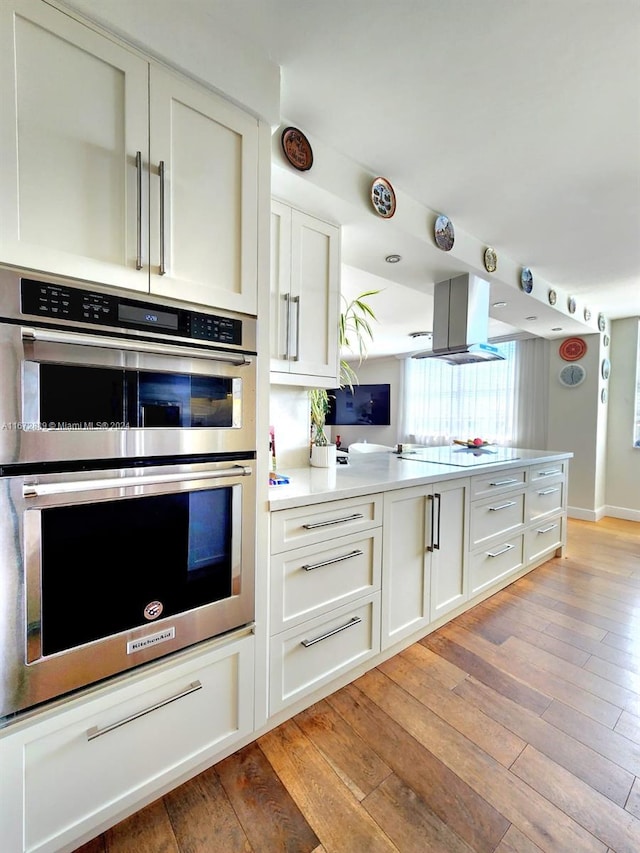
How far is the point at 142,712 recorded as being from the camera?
3.33 feet

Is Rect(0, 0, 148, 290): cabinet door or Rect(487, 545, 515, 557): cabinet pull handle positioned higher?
Rect(0, 0, 148, 290): cabinet door

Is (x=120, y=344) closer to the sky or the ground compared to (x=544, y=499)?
closer to the sky

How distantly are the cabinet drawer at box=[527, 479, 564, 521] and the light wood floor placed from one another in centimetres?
88

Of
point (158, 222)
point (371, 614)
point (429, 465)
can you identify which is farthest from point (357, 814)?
point (158, 222)

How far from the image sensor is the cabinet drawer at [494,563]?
2.18m

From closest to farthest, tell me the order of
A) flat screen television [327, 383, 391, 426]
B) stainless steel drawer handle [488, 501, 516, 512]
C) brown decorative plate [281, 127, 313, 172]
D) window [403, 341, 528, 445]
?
brown decorative plate [281, 127, 313, 172] → stainless steel drawer handle [488, 501, 516, 512] → window [403, 341, 528, 445] → flat screen television [327, 383, 391, 426]

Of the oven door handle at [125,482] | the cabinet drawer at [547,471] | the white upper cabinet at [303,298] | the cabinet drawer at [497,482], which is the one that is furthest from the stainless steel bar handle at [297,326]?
the cabinet drawer at [547,471]

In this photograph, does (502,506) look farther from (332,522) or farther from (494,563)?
(332,522)

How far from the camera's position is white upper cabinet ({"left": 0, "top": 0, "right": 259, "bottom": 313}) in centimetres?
84

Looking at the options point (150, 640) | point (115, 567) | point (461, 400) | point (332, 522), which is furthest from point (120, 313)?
point (461, 400)

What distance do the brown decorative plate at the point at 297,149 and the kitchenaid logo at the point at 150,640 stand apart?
176 centimetres

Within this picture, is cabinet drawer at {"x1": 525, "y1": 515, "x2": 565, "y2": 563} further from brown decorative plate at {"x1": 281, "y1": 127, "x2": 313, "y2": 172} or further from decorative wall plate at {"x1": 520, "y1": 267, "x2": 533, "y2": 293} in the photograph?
brown decorative plate at {"x1": 281, "y1": 127, "x2": 313, "y2": 172}

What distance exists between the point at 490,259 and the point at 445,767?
281 centimetres

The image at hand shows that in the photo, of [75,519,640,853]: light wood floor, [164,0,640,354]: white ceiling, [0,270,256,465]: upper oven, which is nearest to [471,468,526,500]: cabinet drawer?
[75,519,640,853]: light wood floor
